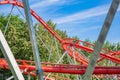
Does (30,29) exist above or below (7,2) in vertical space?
below

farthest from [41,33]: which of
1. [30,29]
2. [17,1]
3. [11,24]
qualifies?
[30,29]

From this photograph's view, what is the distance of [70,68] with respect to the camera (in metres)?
10.3

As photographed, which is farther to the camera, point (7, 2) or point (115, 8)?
point (7, 2)

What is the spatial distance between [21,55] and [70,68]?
28.6 m

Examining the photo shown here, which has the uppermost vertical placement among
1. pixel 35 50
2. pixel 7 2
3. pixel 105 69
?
pixel 7 2

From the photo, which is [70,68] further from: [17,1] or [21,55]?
[21,55]

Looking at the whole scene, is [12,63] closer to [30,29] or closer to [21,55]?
[30,29]

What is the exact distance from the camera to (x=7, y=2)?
1705 cm

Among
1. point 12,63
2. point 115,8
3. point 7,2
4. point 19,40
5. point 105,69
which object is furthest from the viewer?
point 19,40

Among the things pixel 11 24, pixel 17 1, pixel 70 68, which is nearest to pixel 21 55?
pixel 11 24

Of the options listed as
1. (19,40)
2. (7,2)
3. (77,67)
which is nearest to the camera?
(77,67)

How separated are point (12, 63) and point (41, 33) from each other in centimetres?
3958

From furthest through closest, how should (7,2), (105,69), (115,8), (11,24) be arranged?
1. (11,24)
2. (7,2)
3. (105,69)
4. (115,8)

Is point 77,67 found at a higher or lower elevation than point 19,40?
→ lower
